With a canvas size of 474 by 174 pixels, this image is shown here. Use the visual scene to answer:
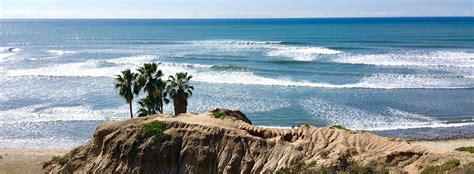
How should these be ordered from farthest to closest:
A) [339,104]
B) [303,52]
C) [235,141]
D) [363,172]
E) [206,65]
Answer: [303,52], [206,65], [339,104], [235,141], [363,172]

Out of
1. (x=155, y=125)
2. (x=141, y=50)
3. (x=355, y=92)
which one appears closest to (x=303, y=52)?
(x=141, y=50)

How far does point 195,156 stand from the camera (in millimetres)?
22609

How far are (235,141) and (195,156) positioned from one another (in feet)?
5.96

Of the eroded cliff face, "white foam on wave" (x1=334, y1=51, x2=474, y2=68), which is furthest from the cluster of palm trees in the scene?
"white foam on wave" (x1=334, y1=51, x2=474, y2=68)

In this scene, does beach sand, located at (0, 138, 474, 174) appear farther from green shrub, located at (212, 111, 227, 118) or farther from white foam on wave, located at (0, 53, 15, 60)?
white foam on wave, located at (0, 53, 15, 60)

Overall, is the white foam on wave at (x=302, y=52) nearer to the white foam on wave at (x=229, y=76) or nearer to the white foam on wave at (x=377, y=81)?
the white foam on wave at (x=229, y=76)

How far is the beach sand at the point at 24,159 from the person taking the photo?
31.9 meters

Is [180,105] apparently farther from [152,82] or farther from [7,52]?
[7,52]

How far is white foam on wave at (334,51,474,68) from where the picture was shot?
71938 mm

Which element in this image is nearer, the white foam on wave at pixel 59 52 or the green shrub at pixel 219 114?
the green shrub at pixel 219 114

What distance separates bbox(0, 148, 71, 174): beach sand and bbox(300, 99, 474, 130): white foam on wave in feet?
67.4

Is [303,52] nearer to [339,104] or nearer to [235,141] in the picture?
[339,104]

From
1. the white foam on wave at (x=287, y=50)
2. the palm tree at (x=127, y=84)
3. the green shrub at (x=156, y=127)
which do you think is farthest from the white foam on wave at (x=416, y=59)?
the green shrub at (x=156, y=127)

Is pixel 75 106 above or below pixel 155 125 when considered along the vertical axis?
below
